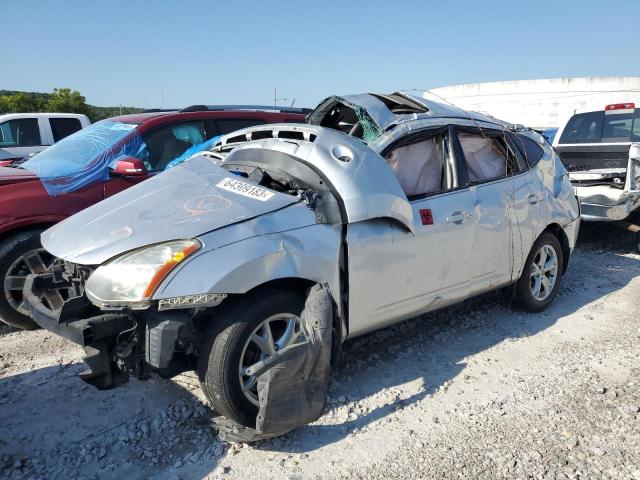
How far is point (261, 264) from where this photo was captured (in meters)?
2.84

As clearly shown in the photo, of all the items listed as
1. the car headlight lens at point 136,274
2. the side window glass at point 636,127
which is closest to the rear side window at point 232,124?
the car headlight lens at point 136,274

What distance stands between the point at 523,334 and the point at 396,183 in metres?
Answer: 1.98

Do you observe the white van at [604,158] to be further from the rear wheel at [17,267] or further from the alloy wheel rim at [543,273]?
the rear wheel at [17,267]

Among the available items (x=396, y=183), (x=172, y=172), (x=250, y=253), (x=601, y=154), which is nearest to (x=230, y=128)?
(x=172, y=172)

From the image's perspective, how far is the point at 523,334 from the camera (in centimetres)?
450

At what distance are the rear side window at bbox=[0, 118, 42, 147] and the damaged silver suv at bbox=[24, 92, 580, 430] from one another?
29.5 ft

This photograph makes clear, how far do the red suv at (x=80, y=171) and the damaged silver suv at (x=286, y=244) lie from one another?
0.92 metres

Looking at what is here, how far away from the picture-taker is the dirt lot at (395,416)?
2.78m

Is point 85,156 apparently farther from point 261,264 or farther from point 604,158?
point 604,158

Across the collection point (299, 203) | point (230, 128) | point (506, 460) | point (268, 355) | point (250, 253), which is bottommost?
point (506, 460)

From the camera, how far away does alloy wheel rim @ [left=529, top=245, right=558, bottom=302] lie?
4.88 meters

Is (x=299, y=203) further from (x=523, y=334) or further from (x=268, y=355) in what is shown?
(x=523, y=334)

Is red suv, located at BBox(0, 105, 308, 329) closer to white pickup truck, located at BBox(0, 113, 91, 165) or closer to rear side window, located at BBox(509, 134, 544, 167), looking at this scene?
rear side window, located at BBox(509, 134, 544, 167)

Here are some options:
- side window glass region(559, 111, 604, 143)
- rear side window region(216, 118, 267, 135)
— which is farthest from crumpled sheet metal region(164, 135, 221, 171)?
side window glass region(559, 111, 604, 143)
